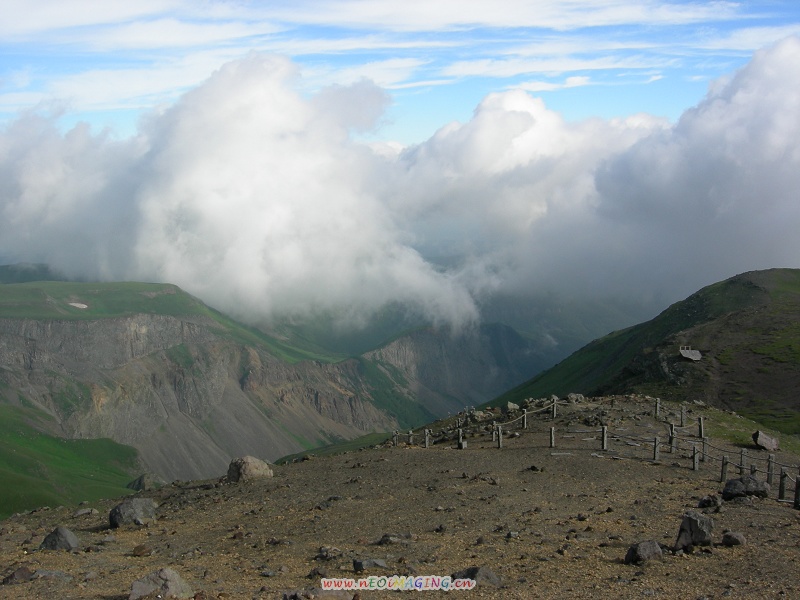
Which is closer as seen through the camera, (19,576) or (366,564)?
(19,576)

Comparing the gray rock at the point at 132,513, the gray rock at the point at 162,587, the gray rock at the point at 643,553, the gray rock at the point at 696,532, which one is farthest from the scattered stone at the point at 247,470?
the gray rock at the point at 696,532

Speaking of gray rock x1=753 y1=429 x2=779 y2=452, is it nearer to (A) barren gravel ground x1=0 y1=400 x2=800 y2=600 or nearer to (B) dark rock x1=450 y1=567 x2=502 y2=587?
(A) barren gravel ground x1=0 y1=400 x2=800 y2=600

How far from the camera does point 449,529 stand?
3300 centimetres

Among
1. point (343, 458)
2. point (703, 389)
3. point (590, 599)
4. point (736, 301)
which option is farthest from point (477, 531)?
point (736, 301)

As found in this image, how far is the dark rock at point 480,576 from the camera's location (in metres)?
24.6

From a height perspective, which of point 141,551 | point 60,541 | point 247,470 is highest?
point 247,470

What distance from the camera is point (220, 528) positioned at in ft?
119

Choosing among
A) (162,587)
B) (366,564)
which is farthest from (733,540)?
(162,587)

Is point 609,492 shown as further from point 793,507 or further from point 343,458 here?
point 343,458

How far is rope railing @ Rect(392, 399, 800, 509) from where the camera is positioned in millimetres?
45322

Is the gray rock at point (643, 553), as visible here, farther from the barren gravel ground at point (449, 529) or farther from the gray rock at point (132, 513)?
the gray rock at point (132, 513)

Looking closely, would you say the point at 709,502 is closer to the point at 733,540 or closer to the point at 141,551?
the point at 733,540

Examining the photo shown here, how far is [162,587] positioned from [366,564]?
6.76 m

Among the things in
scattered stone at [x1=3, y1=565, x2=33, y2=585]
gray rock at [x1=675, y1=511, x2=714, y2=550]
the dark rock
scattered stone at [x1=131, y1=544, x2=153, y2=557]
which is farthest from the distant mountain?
scattered stone at [x1=3, y1=565, x2=33, y2=585]
